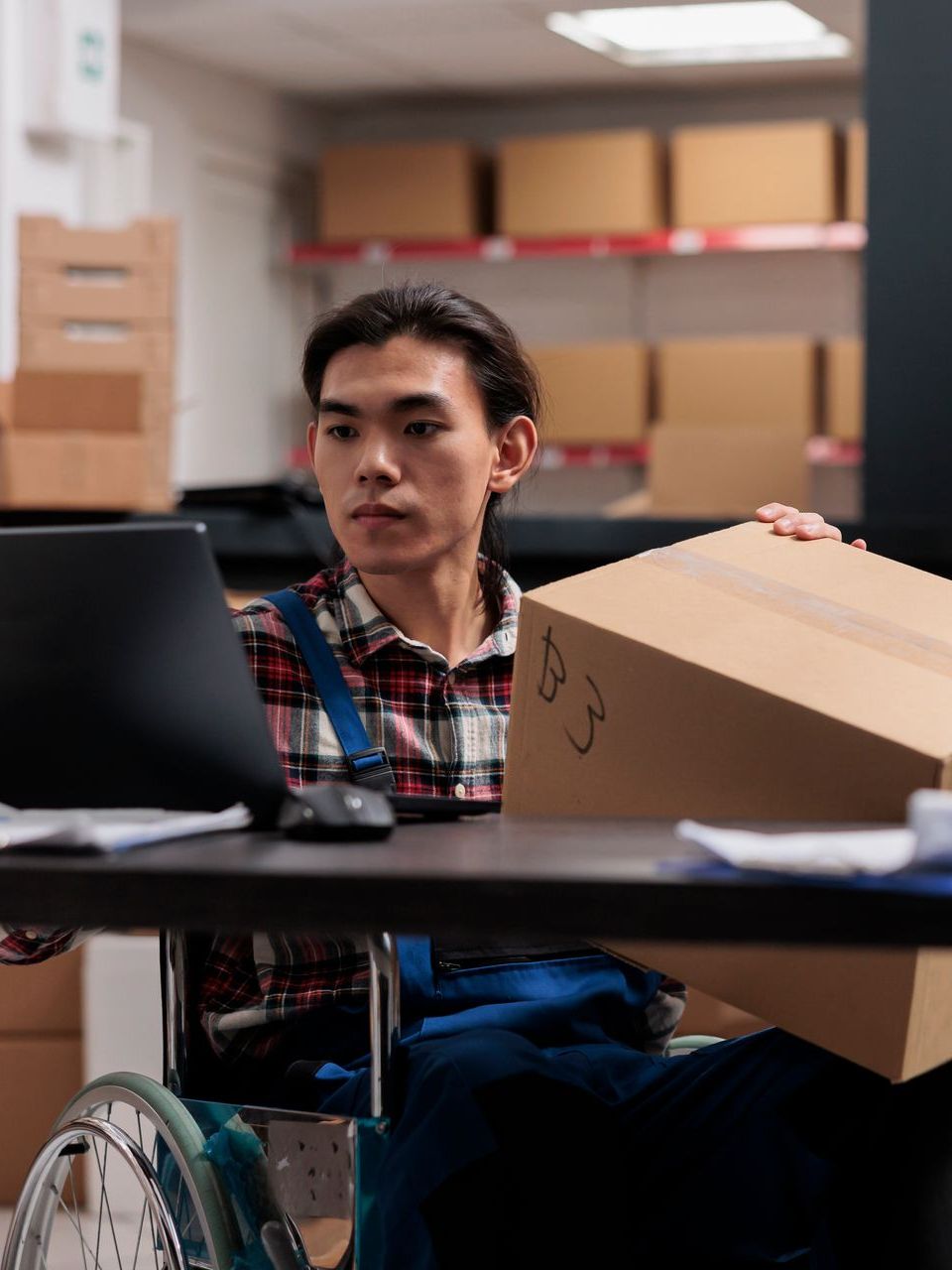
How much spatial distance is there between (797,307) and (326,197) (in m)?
1.95

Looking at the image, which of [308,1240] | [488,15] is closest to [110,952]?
[308,1240]

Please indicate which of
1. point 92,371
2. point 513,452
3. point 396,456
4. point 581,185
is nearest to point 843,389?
point 581,185

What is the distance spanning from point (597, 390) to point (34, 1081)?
4653 millimetres

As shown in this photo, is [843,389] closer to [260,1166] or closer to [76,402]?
[76,402]

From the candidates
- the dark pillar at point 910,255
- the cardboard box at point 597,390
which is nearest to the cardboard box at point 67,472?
the dark pillar at point 910,255

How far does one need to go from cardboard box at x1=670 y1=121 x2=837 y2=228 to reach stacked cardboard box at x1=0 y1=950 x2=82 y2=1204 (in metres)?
4.83

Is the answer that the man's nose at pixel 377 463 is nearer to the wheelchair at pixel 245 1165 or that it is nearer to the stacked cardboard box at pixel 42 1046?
the wheelchair at pixel 245 1165

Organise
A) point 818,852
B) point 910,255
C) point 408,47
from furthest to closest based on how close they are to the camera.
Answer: point 408,47 < point 910,255 < point 818,852

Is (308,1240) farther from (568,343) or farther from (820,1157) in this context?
(568,343)

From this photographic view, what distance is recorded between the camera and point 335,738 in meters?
1.52

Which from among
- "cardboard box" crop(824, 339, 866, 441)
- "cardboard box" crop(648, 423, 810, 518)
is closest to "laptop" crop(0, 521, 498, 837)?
"cardboard box" crop(648, 423, 810, 518)

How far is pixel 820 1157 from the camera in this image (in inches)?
49.8

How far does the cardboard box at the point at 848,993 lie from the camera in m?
1.11

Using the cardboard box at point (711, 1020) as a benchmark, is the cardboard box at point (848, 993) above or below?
above
